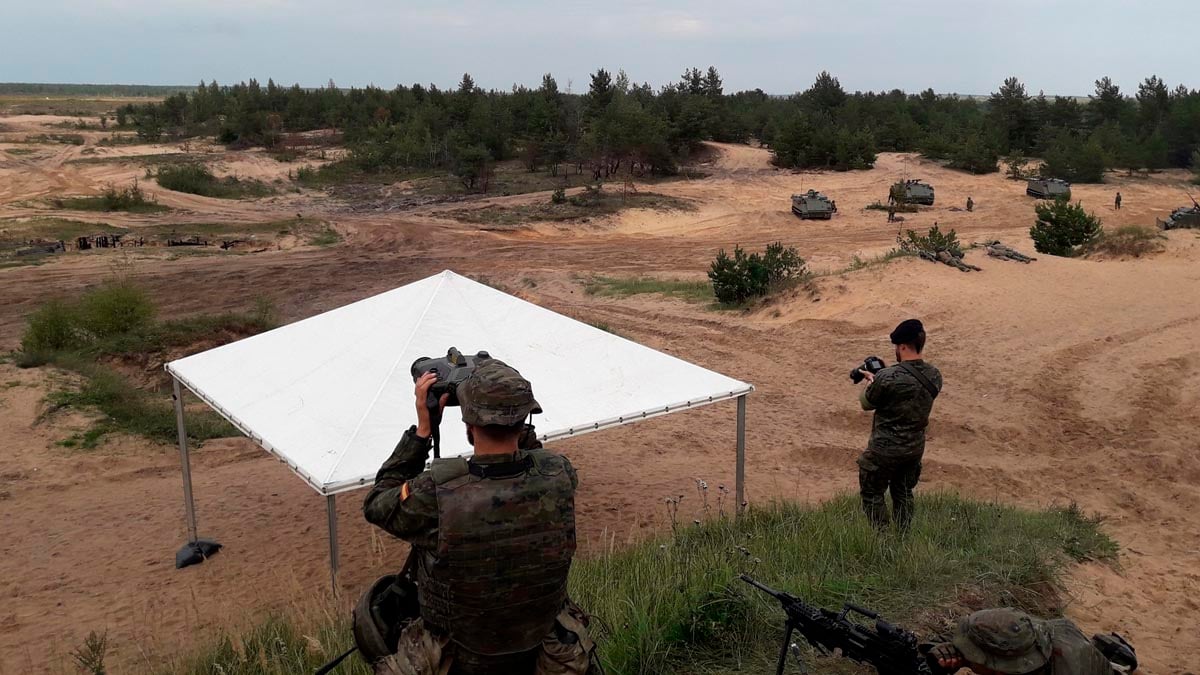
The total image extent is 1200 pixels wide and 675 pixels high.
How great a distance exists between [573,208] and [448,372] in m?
32.1

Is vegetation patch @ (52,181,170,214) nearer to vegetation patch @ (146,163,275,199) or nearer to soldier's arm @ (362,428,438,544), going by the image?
vegetation patch @ (146,163,275,199)

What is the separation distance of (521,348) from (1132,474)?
736 cm

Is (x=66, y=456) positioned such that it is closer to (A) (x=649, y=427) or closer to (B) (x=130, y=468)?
(B) (x=130, y=468)

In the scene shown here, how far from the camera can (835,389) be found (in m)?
13.9

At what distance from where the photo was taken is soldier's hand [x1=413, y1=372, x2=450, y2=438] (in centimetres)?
343

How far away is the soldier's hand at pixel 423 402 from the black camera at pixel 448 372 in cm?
2

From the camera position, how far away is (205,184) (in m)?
40.0

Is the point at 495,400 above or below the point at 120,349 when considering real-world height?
above

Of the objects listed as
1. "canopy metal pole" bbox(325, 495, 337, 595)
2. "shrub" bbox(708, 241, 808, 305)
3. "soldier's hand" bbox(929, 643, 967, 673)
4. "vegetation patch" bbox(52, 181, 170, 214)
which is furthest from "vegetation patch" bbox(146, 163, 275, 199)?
"soldier's hand" bbox(929, 643, 967, 673)

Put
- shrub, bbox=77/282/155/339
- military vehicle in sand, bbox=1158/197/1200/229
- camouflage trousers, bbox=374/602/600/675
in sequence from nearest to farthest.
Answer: camouflage trousers, bbox=374/602/600/675 → shrub, bbox=77/282/155/339 → military vehicle in sand, bbox=1158/197/1200/229

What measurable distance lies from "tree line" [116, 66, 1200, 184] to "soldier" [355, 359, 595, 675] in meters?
37.9

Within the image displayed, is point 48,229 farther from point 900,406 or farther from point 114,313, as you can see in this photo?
point 900,406

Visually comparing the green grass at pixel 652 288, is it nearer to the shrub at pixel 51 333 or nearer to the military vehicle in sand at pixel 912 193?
the shrub at pixel 51 333

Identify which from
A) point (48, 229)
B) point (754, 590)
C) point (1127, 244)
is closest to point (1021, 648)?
point (754, 590)
